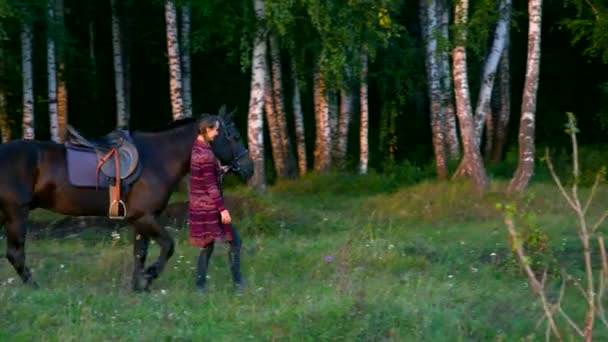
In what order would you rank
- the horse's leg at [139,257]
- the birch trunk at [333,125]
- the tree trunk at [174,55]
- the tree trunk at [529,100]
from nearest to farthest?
the horse's leg at [139,257] < the tree trunk at [529,100] < the tree trunk at [174,55] < the birch trunk at [333,125]

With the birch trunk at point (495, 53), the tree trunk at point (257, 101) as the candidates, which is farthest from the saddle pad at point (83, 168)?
the birch trunk at point (495, 53)

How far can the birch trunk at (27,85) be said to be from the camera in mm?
20391

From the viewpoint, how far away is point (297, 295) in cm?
1011

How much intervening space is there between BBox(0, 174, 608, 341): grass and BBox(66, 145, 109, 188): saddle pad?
3.53ft

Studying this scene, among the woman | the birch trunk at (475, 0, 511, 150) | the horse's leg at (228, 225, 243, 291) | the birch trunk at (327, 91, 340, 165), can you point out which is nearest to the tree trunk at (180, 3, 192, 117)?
the birch trunk at (327, 91, 340, 165)

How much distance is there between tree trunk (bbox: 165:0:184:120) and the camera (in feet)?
65.8

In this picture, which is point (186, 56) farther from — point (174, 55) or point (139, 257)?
point (139, 257)

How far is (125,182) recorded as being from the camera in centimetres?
1087

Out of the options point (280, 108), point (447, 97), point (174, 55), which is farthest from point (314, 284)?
point (280, 108)

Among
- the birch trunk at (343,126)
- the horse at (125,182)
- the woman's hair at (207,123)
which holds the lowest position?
the horse at (125,182)

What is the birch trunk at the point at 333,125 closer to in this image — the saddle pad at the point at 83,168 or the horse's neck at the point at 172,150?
the horse's neck at the point at 172,150

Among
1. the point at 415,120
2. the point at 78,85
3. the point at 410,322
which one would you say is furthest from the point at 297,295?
the point at 415,120

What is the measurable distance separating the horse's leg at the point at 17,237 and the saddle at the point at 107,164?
24.9 inches

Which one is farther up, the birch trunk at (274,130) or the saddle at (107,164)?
the birch trunk at (274,130)
